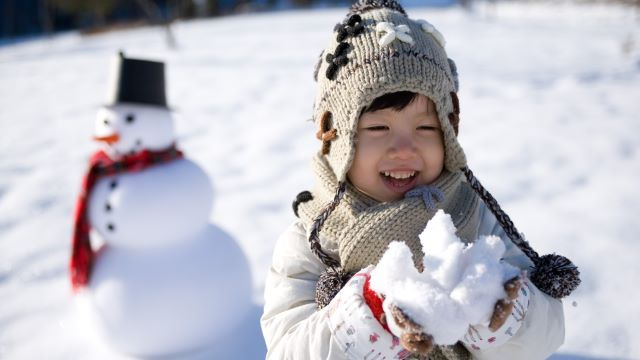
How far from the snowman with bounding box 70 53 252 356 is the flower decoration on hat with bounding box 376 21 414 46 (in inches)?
38.8

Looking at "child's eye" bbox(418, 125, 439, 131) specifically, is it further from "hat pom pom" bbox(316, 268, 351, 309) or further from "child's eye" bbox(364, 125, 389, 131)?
"hat pom pom" bbox(316, 268, 351, 309)

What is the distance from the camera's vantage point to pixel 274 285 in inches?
52.2

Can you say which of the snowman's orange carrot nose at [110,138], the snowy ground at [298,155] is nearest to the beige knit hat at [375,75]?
the snowman's orange carrot nose at [110,138]

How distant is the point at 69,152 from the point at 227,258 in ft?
10.2

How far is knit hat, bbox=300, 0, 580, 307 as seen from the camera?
3.92 feet

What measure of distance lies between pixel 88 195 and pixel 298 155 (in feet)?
7.20

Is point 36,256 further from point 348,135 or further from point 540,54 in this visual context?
point 540,54

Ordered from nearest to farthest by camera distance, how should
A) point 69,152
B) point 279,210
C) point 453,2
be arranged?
point 279,210 < point 69,152 < point 453,2

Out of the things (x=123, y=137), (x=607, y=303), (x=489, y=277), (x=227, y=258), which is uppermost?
(x=489, y=277)

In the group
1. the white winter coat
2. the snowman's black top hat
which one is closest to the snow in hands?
the white winter coat

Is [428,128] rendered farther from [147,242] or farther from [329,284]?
[147,242]

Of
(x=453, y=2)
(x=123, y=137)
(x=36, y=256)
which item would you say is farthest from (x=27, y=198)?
(x=453, y=2)

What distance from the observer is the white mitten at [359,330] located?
37.4 inches

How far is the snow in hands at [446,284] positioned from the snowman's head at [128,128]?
1320 millimetres
